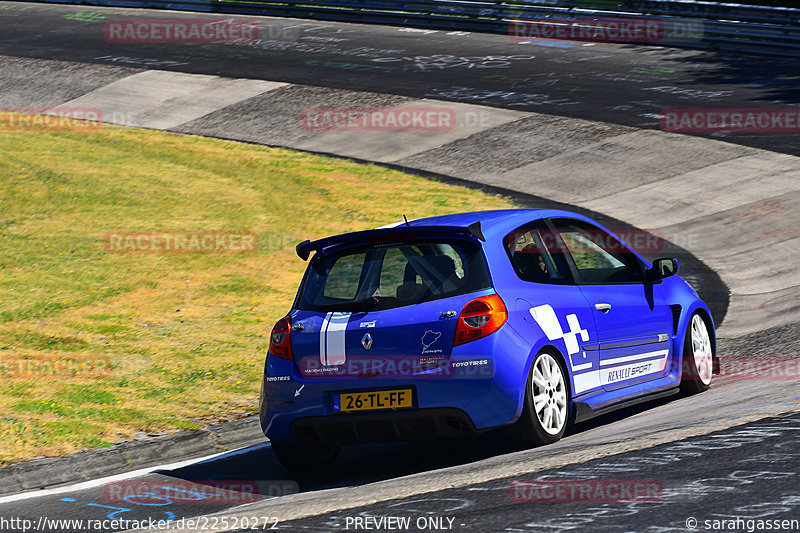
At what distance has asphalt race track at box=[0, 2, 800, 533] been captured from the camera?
5375mm

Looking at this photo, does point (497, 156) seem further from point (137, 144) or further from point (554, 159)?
point (137, 144)

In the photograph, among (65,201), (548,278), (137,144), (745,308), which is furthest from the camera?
(137,144)

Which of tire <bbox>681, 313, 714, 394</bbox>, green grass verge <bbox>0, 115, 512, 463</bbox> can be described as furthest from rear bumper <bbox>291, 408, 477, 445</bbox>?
tire <bbox>681, 313, 714, 394</bbox>

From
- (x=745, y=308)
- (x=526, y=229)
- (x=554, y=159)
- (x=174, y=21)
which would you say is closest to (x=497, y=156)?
(x=554, y=159)

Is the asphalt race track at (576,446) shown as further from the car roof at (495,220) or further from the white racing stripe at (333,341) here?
the car roof at (495,220)

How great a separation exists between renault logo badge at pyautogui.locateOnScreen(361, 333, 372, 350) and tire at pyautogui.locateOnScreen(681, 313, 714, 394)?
296 cm

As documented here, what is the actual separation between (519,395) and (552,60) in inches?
773

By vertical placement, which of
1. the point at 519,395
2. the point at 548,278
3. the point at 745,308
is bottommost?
the point at 745,308

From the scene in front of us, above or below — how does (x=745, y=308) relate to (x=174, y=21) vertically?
below

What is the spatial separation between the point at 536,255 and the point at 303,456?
210 centimetres

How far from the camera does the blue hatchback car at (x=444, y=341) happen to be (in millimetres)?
6656

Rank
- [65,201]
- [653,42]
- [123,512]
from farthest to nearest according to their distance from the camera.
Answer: [653,42] → [65,201] → [123,512]

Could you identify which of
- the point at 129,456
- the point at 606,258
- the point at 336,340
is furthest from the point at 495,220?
the point at 129,456

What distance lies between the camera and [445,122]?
21156 mm
